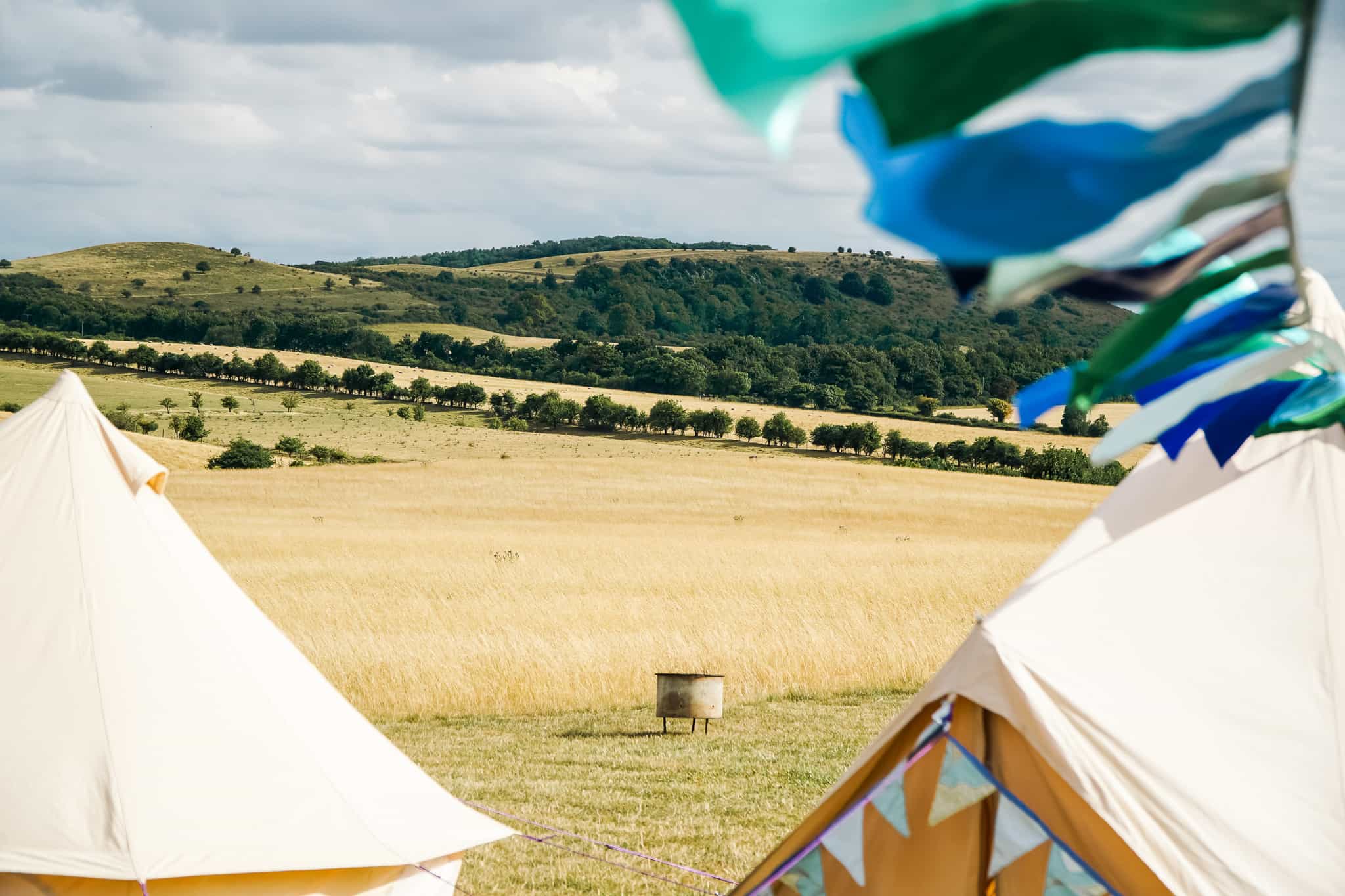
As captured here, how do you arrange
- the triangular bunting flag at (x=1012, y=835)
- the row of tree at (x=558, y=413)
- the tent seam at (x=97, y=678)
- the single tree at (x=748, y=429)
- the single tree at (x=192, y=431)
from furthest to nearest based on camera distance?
the single tree at (x=748, y=429)
the row of tree at (x=558, y=413)
the single tree at (x=192, y=431)
the tent seam at (x=97, y=678)
the triangular bunting flag at (x=1012, y=835)

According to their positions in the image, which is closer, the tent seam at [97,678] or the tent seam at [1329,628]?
the tent seam at [1329,628]

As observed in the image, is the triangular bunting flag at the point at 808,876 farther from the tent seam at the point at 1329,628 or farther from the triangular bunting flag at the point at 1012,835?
the tent seam at the point at 1329,628

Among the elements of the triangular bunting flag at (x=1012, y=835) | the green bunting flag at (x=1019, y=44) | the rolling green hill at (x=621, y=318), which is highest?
the rolling green hill at (x=621, y=318)

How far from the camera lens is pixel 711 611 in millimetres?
23062

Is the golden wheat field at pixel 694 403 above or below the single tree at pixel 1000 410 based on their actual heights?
below

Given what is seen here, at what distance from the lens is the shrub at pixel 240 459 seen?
57531 mm

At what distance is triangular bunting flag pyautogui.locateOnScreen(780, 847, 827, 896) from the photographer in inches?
217

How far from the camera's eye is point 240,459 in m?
57.7

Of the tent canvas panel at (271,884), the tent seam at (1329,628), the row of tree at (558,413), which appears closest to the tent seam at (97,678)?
the tent canvas panel at (271,884)

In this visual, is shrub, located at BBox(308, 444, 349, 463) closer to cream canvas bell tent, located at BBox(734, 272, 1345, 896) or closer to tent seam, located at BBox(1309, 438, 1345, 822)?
cream canvas bell tent, located at BBox(734, 272, 1345, 896)

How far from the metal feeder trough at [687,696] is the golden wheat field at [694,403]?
50.6 metres

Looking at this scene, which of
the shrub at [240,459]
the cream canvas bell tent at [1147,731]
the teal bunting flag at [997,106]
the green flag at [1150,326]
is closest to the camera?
the teal bunting flag at [997,106]

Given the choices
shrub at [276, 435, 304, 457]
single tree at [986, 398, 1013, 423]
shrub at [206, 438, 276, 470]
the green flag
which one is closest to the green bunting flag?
the green flag

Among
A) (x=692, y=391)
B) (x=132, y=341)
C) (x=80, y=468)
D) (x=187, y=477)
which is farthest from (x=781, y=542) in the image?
(x=132, y=341)
